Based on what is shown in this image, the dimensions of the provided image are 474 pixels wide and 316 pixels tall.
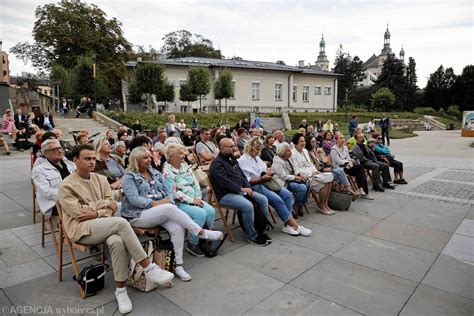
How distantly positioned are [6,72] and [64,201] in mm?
27628

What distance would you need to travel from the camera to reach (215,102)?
3369 cm

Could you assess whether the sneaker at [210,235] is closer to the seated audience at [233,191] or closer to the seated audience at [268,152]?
the seated audience at [233,191]

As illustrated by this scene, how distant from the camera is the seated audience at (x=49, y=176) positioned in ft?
12.1

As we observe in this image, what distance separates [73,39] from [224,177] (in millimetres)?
34349

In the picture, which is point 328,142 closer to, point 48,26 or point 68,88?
point 68,88

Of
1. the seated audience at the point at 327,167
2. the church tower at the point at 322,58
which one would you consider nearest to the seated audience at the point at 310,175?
the seated audience at the point at 327,167

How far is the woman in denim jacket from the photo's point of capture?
341 centimetres

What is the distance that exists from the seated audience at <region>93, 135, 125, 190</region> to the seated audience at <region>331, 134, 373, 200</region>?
14.5 feet

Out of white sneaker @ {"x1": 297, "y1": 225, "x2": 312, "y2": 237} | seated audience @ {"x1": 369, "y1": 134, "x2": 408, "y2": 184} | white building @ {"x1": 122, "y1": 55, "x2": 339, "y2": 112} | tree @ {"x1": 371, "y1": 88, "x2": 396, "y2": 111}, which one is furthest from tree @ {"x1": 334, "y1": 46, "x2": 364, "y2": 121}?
white sneaker @ {"x1": 297, "y1": 225, "x2": 312, "y2": 237}

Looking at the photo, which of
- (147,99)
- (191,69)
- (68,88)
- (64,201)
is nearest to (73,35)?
(68,88)

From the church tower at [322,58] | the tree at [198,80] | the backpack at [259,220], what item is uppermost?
the church tower at [322,58]

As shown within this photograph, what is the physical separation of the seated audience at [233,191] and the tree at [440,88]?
62394 millimetres

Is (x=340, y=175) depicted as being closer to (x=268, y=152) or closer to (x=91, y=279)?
(x=268, y=152)

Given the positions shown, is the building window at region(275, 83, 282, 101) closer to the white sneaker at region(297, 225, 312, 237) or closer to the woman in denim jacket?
the white sneaker at region(297, 225, 312, 237)
